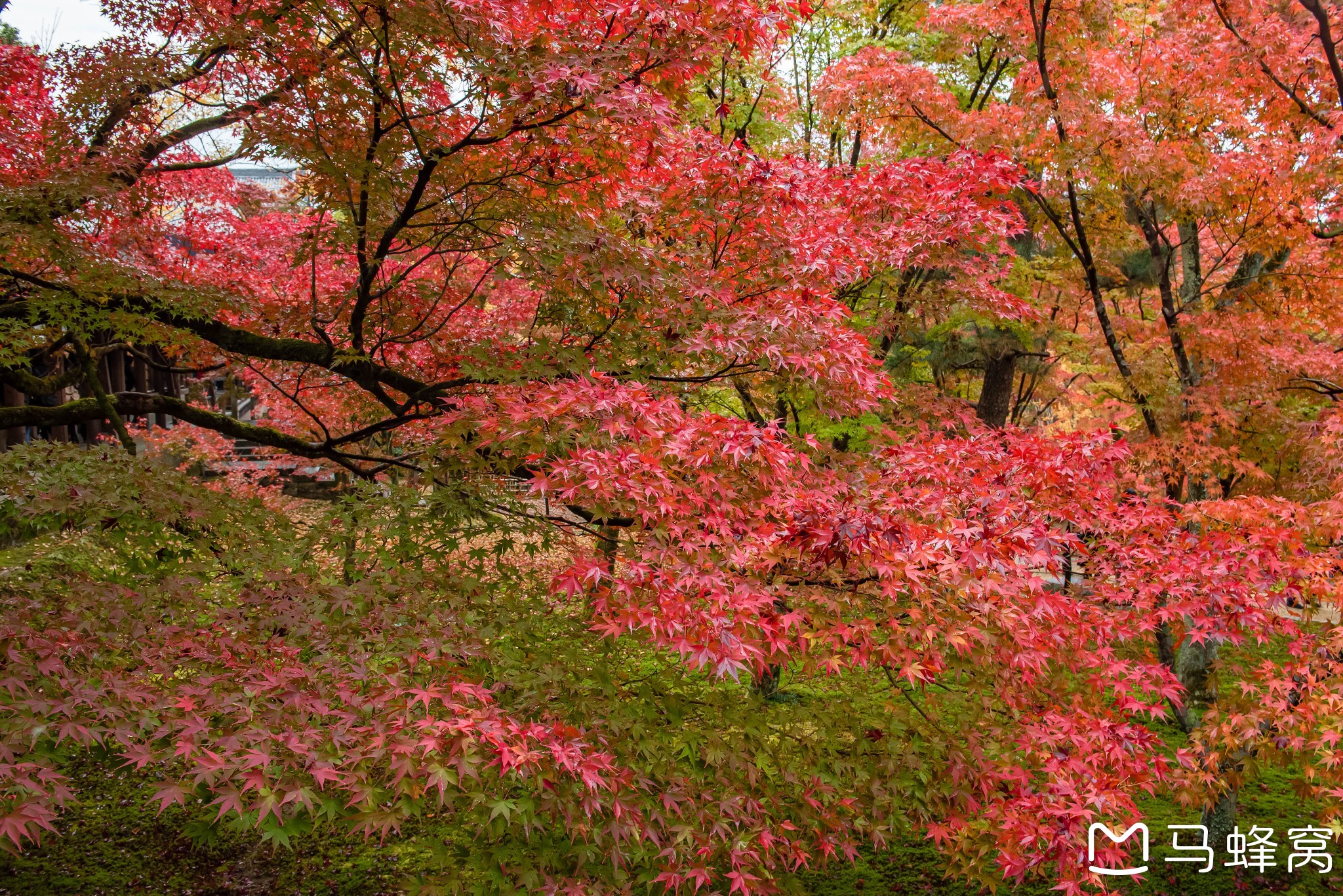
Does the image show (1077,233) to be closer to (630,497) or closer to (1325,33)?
(1325,33)

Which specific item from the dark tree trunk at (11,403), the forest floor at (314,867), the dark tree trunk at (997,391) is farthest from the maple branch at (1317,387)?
the dark tree trunk at (11,403)

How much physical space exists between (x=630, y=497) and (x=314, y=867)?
4.63 meters

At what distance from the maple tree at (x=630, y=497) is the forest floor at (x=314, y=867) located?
0.69 m

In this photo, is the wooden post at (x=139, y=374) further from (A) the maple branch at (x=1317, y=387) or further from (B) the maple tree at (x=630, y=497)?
(A) the maple branch at (x=1317, y=387)

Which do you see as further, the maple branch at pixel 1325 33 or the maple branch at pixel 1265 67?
the maple branch at pixel 1265 67

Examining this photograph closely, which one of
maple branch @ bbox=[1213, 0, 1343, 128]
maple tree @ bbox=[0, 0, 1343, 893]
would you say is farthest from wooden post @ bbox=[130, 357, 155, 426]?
maple branch @ bbox=[1213, 0, 1343, 128]

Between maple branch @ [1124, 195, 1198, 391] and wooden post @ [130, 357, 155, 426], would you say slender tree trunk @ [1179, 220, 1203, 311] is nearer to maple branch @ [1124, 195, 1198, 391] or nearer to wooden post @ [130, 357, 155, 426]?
maple branch @ [1124, 195, 1198, 391]

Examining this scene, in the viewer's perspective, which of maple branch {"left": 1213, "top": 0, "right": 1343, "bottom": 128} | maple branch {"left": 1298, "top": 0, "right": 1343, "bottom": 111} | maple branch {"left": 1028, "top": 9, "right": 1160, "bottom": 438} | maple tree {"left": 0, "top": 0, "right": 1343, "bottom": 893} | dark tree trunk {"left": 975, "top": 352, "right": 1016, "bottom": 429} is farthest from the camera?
dark tree trunk {"left": 975, "top": 352, "right": 1016, "bottom": 429}

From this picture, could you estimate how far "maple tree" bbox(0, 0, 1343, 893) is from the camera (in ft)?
9.97

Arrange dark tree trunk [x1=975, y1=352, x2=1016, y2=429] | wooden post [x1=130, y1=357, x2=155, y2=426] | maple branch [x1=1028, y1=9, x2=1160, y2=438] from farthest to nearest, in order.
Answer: wooden post [x1=130, y1=357, x2=155, y2=426]
dark tree trunk [x1=975, y1=352, x2=1016, y2=429]
maple branch [x1=1028, y1=9, x2=1160, y2=438]

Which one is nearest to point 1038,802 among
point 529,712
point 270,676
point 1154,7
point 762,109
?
point 529,712

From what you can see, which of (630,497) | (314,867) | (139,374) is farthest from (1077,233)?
(139,374)

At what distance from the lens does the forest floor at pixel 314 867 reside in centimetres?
550

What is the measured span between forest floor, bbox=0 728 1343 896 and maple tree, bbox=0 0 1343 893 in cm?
69
